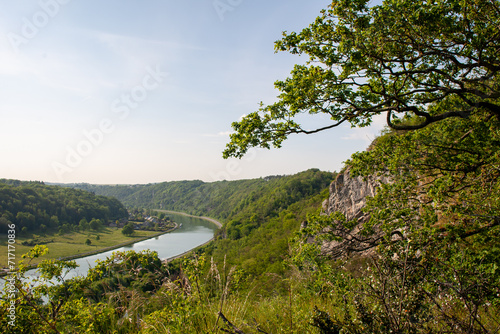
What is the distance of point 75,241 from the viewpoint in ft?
308

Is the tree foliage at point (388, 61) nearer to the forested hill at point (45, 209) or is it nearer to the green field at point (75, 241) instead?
the green field at point (75, 241)

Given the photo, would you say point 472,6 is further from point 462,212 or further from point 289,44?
point 462,212

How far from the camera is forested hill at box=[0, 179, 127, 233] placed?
94.0m

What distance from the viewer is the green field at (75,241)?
74688 mm

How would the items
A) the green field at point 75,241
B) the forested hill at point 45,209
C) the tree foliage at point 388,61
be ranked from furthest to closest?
the forested hill at point 45,209 < the green field at point 75,241 < the tree foliage at point 388,61

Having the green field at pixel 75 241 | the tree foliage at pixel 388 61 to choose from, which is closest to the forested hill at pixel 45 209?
the green field at pixel 75 241

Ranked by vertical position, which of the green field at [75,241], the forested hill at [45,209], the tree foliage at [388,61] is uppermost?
the tree foliage at [388,61]

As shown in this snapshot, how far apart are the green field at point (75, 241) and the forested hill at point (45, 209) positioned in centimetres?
673

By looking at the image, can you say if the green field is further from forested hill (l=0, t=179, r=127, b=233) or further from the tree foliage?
the tree foliage

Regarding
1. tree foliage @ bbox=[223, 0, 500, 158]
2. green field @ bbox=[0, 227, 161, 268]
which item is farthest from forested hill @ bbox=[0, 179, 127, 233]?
tree foliage @ bbox=[223, 0, 500, 158]

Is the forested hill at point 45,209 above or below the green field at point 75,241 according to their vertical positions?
above

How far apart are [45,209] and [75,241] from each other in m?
30.7

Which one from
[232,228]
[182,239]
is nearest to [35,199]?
[182,239]

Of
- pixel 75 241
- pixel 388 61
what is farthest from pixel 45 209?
pixel 388 61
